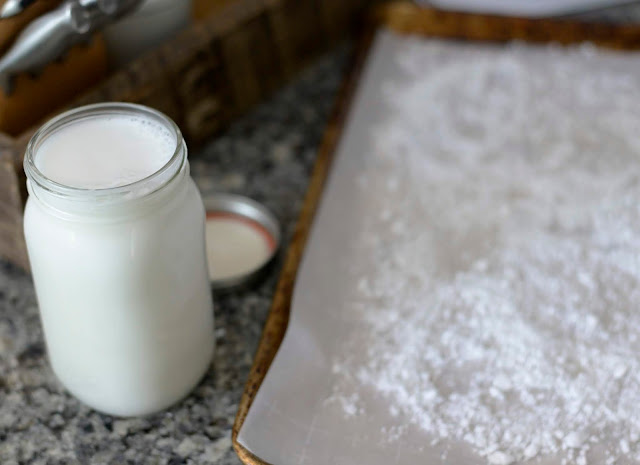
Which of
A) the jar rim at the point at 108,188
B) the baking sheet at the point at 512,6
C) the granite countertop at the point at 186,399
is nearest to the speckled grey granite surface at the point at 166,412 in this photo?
the granite countertop at the point at 186,399

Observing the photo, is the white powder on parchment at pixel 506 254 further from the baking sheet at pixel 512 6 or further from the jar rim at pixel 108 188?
the jar rim at pixel 108 188

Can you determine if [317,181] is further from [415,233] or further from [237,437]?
[237,437]

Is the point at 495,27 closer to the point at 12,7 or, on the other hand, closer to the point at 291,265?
the point at 291,265

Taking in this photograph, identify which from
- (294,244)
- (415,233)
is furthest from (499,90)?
(294,244)

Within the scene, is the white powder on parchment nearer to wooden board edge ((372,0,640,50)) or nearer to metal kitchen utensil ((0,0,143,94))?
wooden board edge ((372,0,640,50))

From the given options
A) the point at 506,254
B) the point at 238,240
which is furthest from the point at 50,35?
the point at 506,254

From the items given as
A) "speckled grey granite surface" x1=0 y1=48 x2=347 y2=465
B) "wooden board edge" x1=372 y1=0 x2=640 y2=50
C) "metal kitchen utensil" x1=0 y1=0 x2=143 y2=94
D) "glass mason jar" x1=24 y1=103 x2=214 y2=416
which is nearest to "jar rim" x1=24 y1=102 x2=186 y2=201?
"glass mason jar" x1=24 y1=103 x2=214 y2=416
